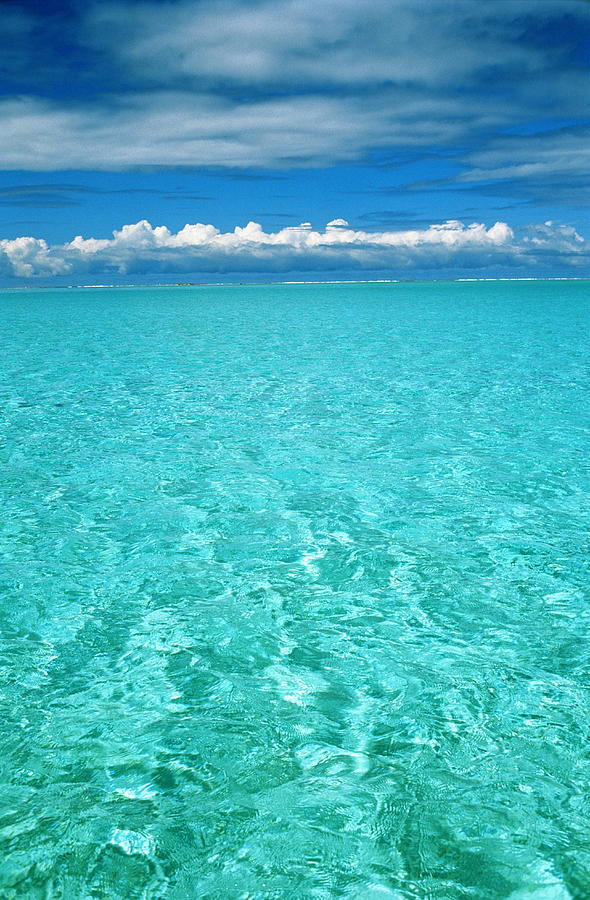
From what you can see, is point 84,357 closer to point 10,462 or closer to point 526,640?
point 10,462

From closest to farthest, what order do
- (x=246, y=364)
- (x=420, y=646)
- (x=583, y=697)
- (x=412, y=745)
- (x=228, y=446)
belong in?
(x=412, y=745) < (x=583, y=697) < (x=420, y=646) < (x=228, y=446) < (x=246, y=364)

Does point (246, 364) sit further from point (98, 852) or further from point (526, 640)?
point (98, 852)

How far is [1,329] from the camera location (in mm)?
46906

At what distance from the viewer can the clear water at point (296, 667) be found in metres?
3.45

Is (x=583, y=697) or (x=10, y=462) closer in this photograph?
(x=583, y=697)

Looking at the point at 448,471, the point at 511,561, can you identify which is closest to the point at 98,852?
the point at 511,561

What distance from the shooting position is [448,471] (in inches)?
400

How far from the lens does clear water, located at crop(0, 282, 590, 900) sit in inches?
136

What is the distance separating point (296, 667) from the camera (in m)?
5.14

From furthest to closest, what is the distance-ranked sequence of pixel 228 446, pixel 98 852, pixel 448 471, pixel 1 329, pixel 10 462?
pixel 1 329 < pixel 228 446 < pixel 10 462 < pixel 448 471 < pixel 98 852

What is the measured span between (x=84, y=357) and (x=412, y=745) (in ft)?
84.6

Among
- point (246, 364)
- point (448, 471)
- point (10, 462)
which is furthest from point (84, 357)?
point (448, 471)

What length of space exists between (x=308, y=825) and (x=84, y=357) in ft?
85.8

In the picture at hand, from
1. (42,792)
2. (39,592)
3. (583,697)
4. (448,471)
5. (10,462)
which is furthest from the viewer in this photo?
(10,462)
